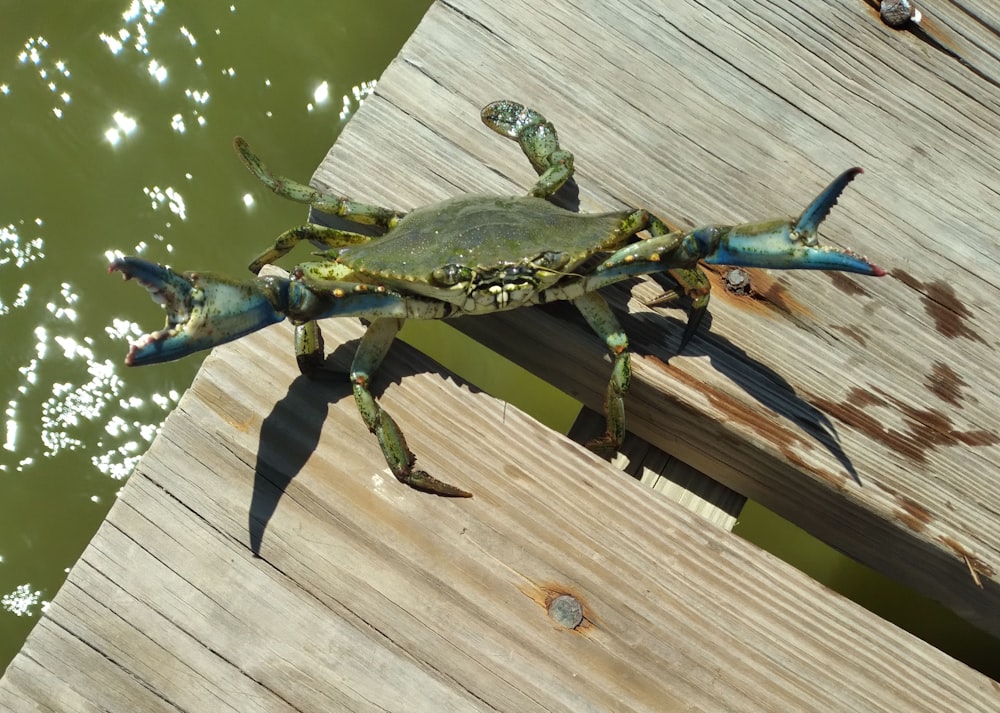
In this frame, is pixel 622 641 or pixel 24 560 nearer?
pixel 622 641

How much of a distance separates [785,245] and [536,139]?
741 millimetres

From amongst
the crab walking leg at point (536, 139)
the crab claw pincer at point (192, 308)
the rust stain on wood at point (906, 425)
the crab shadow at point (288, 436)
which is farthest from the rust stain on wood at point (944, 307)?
the crab claw pincer at point (192, 308)

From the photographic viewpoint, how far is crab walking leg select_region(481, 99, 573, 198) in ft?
7.43

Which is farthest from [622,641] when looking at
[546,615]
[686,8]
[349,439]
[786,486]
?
[686,8]

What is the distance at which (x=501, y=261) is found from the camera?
82.3 inches

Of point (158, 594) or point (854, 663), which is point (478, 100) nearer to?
point (158, 594)

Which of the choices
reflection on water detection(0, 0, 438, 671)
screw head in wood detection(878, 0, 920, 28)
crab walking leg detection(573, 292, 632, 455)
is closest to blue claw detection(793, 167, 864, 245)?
crab walking leg detection(573, 292, 632, 455)

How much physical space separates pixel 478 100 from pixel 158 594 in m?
1.61

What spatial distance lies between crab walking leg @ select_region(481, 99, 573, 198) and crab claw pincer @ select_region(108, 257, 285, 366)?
87 centimetres

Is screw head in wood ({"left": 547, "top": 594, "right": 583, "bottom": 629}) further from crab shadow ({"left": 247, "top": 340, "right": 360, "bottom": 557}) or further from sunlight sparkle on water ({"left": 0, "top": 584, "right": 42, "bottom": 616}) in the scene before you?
sunlight sparkle on water ({"left": 0, "top": 584, "right": 42, "bottom": 616})

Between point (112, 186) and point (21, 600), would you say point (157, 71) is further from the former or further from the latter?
point (21, 600)

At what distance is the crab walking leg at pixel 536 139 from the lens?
227 cm

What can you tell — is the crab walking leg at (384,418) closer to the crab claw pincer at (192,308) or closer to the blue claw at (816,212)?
the crab claw pincer at (192,308)

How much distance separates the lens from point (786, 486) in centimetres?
224
